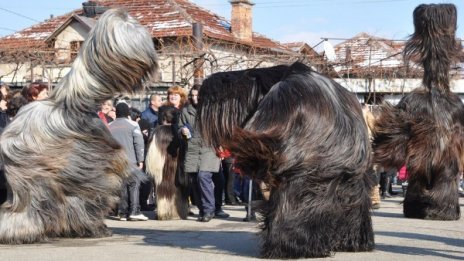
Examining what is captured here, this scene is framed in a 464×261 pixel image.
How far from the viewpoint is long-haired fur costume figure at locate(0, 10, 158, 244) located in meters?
9.45

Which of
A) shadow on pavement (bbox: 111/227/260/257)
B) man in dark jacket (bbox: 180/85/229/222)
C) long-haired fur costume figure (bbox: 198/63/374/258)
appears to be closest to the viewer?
long-haired fur costume figure (bbox: 198/63/374/258)

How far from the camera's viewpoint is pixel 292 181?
8203mm

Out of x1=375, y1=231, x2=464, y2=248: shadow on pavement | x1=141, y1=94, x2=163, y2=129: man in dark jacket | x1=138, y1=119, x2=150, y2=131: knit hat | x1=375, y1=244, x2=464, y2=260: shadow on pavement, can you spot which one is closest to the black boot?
x1=141, y1=94, x2=163, y2=129: man in dark jacket

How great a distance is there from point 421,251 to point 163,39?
22597 millimetres

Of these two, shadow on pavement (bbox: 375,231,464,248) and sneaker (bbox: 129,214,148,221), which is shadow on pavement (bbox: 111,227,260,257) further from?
shadow on pavement (bbox: 375,231,464,248)

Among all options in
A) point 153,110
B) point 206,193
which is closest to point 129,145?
point 206,193

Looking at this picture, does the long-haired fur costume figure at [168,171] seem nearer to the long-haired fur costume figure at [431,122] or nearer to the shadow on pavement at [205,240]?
the shadow on pavement at [205,240]

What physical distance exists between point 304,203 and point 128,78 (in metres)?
2.60

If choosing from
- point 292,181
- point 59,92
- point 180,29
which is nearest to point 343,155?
point 292,181

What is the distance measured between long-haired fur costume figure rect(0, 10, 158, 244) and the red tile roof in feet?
70.6

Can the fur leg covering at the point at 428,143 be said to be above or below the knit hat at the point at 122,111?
below

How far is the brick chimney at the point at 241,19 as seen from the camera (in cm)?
3451

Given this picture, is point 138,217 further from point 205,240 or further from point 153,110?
point 153,110

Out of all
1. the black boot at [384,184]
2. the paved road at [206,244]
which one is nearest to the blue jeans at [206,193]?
the paved road at [206,244]
